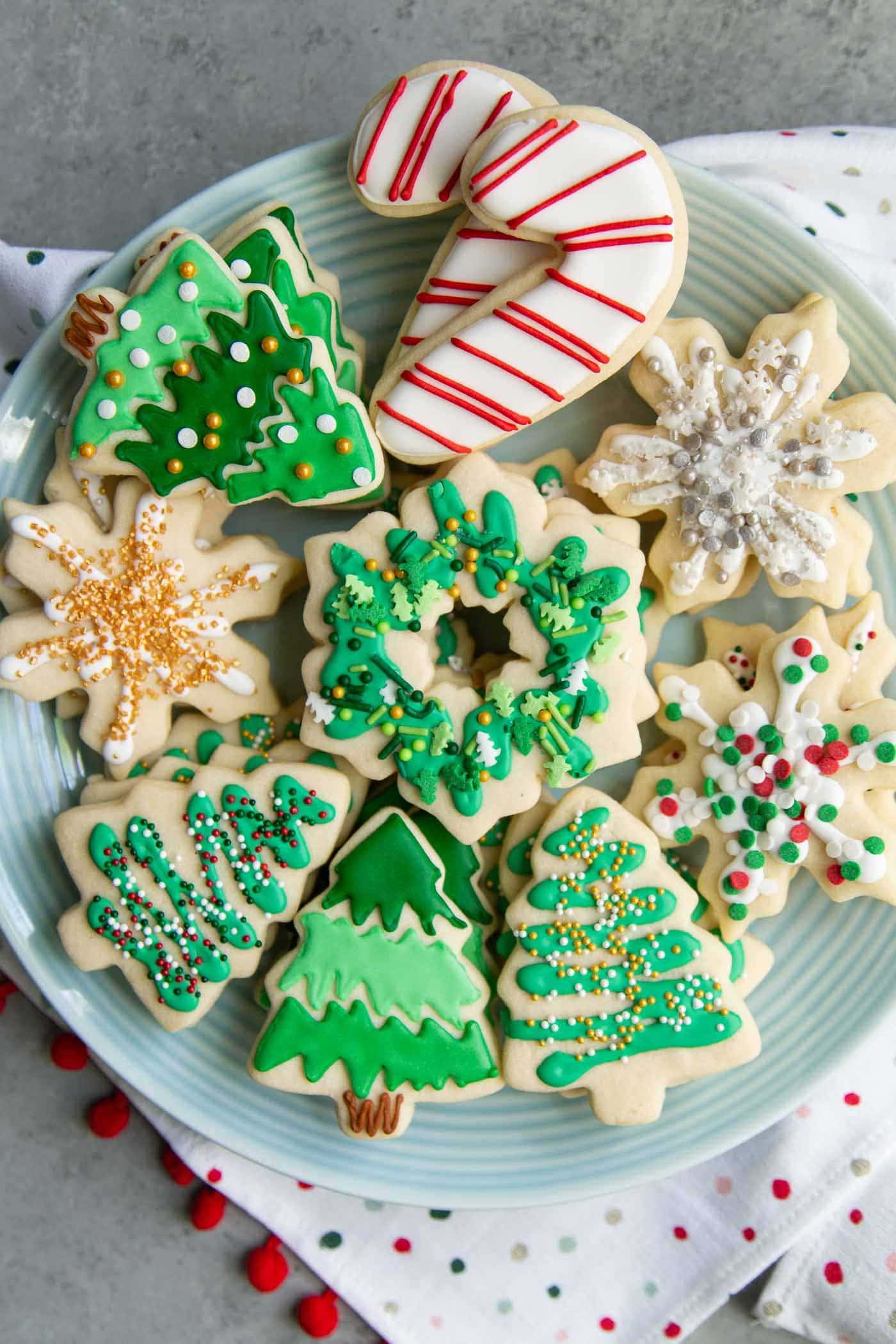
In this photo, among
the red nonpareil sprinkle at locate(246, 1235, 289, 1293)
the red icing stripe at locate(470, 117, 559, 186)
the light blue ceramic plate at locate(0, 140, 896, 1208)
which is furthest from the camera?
the red nonpareil sprinkle at locate(246, 1235, 289, 1293)

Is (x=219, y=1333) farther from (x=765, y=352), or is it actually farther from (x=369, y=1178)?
(x=765, y=352)

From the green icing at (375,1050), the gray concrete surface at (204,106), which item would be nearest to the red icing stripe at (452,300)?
the gray concrete surface at (204,106)

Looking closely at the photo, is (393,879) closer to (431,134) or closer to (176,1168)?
(176,1168)

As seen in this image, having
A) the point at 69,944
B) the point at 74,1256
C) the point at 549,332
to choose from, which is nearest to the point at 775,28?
the point at 549,332

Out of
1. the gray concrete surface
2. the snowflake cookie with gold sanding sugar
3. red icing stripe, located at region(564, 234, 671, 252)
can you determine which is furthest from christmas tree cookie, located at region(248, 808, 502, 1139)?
red icing stripe, located at region(564, 234, 671, 252)

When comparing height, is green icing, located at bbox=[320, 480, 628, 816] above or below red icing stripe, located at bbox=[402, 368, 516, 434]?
below

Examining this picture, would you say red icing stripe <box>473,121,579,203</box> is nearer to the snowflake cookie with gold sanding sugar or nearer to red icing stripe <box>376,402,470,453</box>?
red icing stripe <box>376,402,470,453</box>

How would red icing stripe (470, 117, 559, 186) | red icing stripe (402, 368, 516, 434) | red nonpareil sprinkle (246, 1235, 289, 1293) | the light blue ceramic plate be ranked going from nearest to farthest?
red icing stripe (470, 117, 559, 186), red icing stripe (402, 368, 516, 434), the light blue ceramic plate, red nonpareil sprinkle (246, 1235, 289, 1293)
